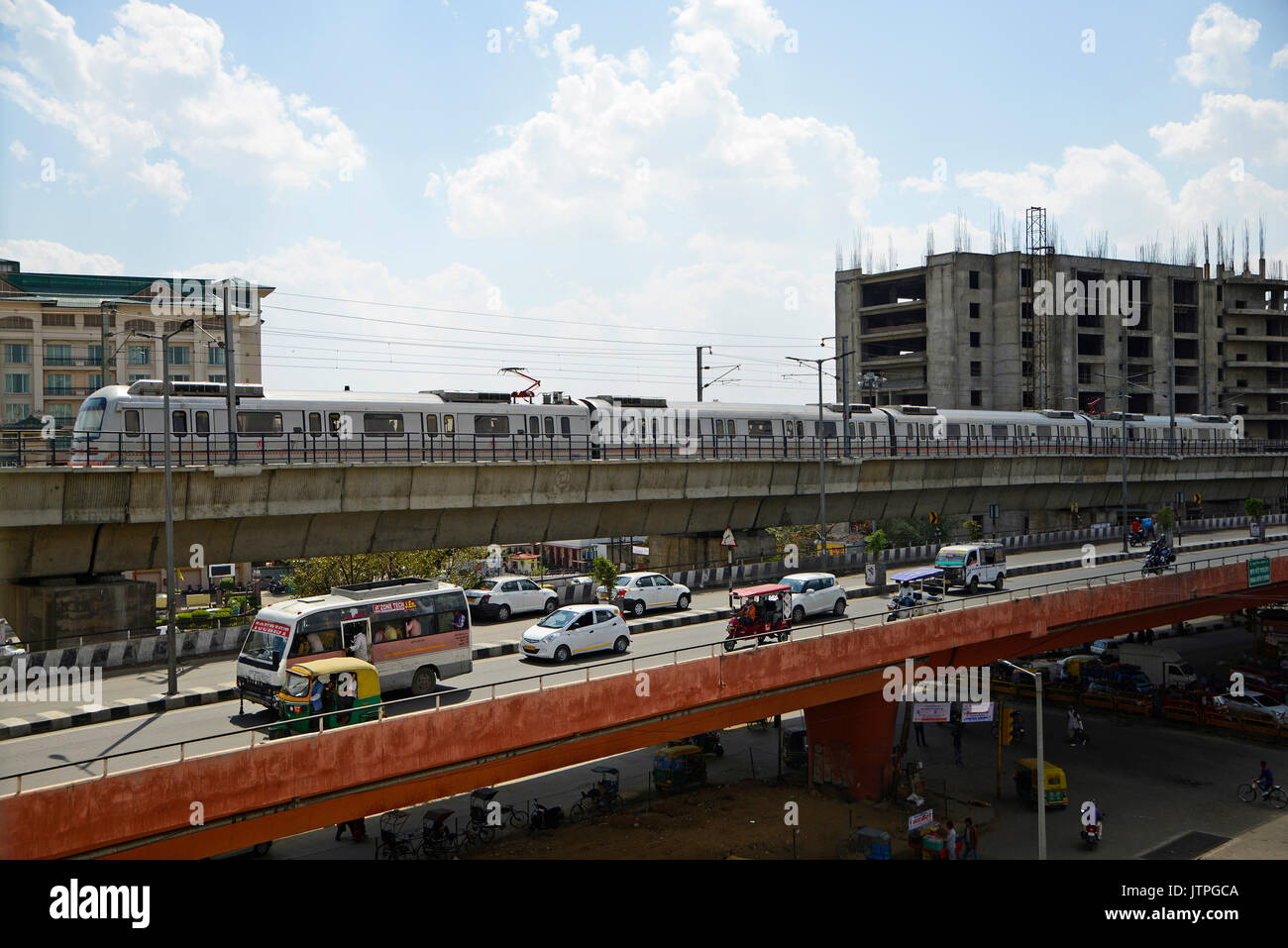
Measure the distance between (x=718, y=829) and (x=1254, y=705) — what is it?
938 inches

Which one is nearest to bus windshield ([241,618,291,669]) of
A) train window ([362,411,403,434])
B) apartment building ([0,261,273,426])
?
train window ([362,411,403,434])

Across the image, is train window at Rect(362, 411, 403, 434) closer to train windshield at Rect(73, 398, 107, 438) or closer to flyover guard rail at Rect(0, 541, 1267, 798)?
train windshield at Rect(73, 398, 107, 438)

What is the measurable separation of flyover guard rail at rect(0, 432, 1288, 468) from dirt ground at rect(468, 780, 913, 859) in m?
14.1

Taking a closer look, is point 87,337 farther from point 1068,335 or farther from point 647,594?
point 1068,335

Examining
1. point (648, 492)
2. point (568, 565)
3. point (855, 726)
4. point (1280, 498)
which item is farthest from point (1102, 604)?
point (1280, 498)

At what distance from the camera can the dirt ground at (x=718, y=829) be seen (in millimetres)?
24188

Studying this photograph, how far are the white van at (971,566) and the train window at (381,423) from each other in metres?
21.1

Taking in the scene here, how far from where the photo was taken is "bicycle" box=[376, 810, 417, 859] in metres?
22.2

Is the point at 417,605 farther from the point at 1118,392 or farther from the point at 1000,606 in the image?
the point at 1118,392

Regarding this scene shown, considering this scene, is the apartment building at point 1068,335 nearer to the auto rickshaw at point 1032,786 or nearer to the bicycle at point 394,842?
the auto rickshaw at point 1032,786

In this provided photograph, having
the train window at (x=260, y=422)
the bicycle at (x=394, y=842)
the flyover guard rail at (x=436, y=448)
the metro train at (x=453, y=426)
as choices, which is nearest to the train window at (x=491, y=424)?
the metro train at (x=453, y=426)

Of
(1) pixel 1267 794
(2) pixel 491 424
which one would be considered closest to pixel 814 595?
(2) pixel 491 424

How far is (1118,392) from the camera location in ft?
328

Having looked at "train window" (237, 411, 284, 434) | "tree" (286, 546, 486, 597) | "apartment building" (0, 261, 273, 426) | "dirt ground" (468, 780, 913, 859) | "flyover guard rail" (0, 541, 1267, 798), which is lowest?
"dirt ground" (468, 780, 913, 859)
